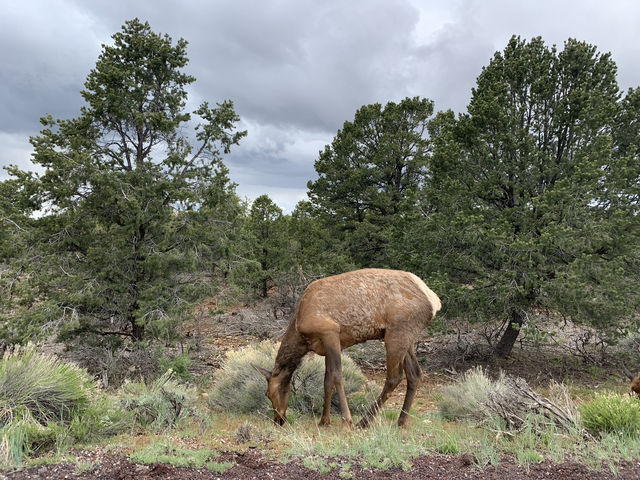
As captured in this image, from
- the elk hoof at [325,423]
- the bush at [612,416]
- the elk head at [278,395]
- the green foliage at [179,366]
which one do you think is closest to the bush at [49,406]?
the elk head at [278,395]

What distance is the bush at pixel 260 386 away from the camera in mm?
7379

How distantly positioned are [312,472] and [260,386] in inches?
166

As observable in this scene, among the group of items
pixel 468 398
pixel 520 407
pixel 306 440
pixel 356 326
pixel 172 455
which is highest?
pixel 356 326

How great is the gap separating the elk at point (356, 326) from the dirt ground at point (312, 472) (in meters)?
1.93

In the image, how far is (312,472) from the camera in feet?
11.6

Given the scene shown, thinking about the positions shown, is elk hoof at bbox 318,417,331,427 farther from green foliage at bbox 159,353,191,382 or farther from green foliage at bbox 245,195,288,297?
green foliage at bbox 245,195,288,297

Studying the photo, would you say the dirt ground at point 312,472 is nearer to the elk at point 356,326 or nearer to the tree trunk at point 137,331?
the elk at point 356,326

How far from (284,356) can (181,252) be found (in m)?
5.43

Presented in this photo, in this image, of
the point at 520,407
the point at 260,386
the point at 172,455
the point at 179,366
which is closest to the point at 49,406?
the point at 172,455

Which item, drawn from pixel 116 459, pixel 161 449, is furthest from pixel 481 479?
pixel 116 459

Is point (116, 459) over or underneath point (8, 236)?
underneath

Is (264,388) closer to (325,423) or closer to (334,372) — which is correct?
(325,423)

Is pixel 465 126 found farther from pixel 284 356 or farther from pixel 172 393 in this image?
pixel 172 393

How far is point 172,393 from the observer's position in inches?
238
